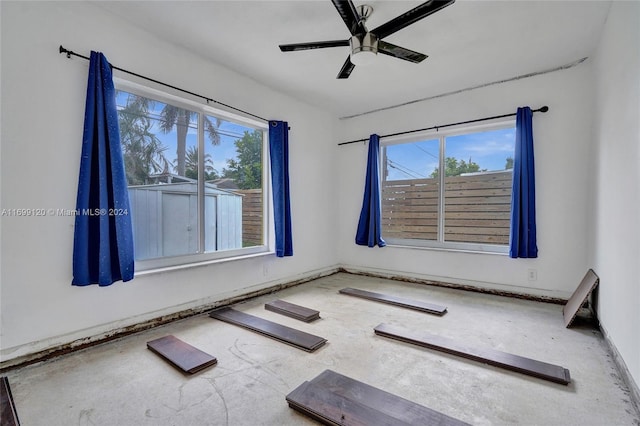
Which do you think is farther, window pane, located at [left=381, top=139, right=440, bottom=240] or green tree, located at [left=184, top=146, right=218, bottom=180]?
window pane, located at [left=381, top=139, right=440, bottom=240]

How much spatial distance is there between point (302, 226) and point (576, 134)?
336 cm

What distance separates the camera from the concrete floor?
5.02 ft

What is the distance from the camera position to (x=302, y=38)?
106 inches

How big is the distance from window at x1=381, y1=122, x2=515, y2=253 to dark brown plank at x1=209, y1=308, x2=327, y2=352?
250cm

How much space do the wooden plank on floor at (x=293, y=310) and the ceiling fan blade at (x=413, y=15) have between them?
2430mm

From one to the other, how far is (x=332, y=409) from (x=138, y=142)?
258 cm

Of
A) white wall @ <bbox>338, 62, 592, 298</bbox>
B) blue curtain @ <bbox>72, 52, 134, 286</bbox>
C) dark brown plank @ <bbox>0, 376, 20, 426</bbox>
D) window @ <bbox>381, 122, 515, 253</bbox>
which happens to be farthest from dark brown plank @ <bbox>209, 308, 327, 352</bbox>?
window @ <bbox>381, 122, 515, 253</bbox>

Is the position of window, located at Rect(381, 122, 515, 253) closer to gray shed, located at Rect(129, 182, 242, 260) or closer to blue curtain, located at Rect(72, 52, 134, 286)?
gray shed, located at Rect(129, 182, 242, 260)

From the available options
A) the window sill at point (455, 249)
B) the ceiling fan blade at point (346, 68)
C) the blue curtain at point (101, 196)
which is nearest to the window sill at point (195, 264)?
the blue curtain at point (101, 196)

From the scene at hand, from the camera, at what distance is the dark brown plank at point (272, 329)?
7.54 ft

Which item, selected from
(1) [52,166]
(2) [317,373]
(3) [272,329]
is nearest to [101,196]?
(1) [52,166]

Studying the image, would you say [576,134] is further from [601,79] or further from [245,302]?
[245,302]

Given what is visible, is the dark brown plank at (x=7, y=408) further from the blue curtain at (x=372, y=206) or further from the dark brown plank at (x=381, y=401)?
the blue curtain at (x=372, y=206)

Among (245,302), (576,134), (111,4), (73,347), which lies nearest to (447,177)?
(576,134)
